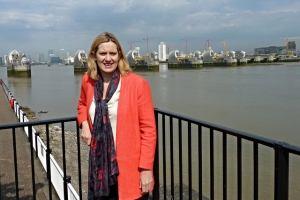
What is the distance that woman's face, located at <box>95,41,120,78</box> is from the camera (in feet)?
7.72

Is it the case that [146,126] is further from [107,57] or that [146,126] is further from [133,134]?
[107,57]

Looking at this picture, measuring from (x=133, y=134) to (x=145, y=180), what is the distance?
345mm

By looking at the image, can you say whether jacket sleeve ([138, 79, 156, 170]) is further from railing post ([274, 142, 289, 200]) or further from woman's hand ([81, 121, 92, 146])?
railing post ([274, 142, 289, 200])

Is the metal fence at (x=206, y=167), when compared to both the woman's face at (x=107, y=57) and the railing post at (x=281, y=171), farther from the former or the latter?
the woman's face at (x=107, y=57)

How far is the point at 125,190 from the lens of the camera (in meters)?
2.36

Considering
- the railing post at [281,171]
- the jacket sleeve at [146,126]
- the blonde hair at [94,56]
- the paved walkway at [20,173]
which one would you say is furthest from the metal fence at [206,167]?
the blonde hair at [94,56]

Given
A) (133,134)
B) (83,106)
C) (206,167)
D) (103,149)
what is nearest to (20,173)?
(83,106)

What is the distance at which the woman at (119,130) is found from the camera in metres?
2.29

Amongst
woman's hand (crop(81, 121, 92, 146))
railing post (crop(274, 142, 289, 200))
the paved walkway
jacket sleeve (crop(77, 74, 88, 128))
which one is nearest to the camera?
railing post (crop(274, 142, 289, 200))

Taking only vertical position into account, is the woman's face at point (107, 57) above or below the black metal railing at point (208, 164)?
above

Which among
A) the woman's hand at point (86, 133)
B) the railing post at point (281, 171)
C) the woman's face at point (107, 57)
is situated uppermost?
the woman's face at point (107, 57)

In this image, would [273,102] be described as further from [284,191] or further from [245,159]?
[284,191]

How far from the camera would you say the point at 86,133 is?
253 cm

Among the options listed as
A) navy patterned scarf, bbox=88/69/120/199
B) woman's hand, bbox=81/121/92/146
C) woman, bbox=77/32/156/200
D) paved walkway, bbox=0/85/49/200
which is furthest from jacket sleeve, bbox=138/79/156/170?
paved walkway, bbox=0/85/49/200
